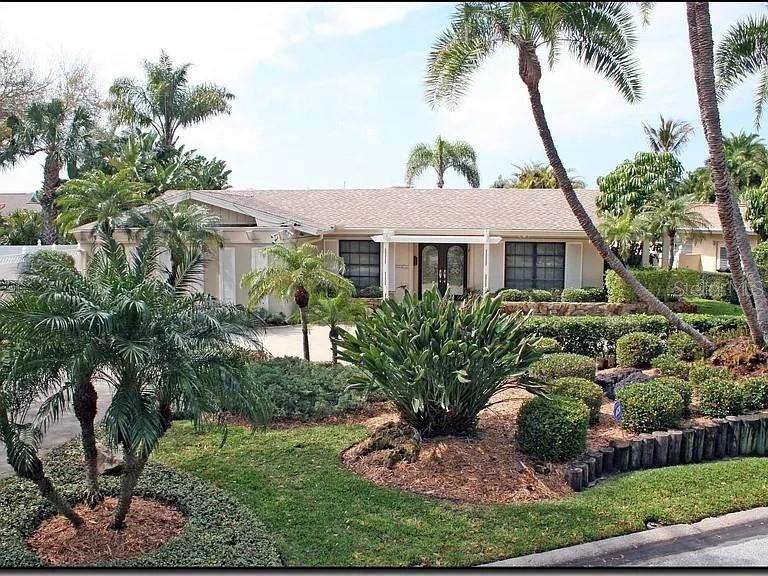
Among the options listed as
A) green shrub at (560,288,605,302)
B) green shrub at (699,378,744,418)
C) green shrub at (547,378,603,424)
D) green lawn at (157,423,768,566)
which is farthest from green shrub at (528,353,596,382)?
green shrub at (560,288,605,302)

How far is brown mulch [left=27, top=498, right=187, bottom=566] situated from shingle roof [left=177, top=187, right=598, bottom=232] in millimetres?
13256

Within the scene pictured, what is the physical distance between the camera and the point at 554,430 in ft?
24.8

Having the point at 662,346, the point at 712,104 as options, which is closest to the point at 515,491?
the point at 662,346

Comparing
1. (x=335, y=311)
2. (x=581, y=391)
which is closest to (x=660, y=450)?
(x=581, y=391)

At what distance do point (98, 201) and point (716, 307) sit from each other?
18649 mm

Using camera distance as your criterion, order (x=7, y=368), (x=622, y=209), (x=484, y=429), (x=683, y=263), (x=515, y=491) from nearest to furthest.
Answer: (x=7, y=368), (x=515, y=491), (x=484, y=429), (x=622, y=209), (x=683, y=263)

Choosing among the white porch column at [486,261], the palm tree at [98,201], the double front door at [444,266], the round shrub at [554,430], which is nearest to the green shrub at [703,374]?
the round shrub at [554,430]

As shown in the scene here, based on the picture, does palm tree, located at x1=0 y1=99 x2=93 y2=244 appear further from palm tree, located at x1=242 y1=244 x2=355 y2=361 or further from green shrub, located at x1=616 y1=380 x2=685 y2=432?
green shrub, located at x1=616 y1=380 x2=685 y2=432

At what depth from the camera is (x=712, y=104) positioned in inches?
416

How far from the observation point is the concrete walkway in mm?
5613

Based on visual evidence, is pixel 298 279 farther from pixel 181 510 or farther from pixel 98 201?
Answer: pixel 98 201

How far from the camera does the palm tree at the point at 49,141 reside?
27.4m

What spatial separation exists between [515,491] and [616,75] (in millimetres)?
8086

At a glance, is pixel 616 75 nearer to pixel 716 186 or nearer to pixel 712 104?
pixel 712 104
